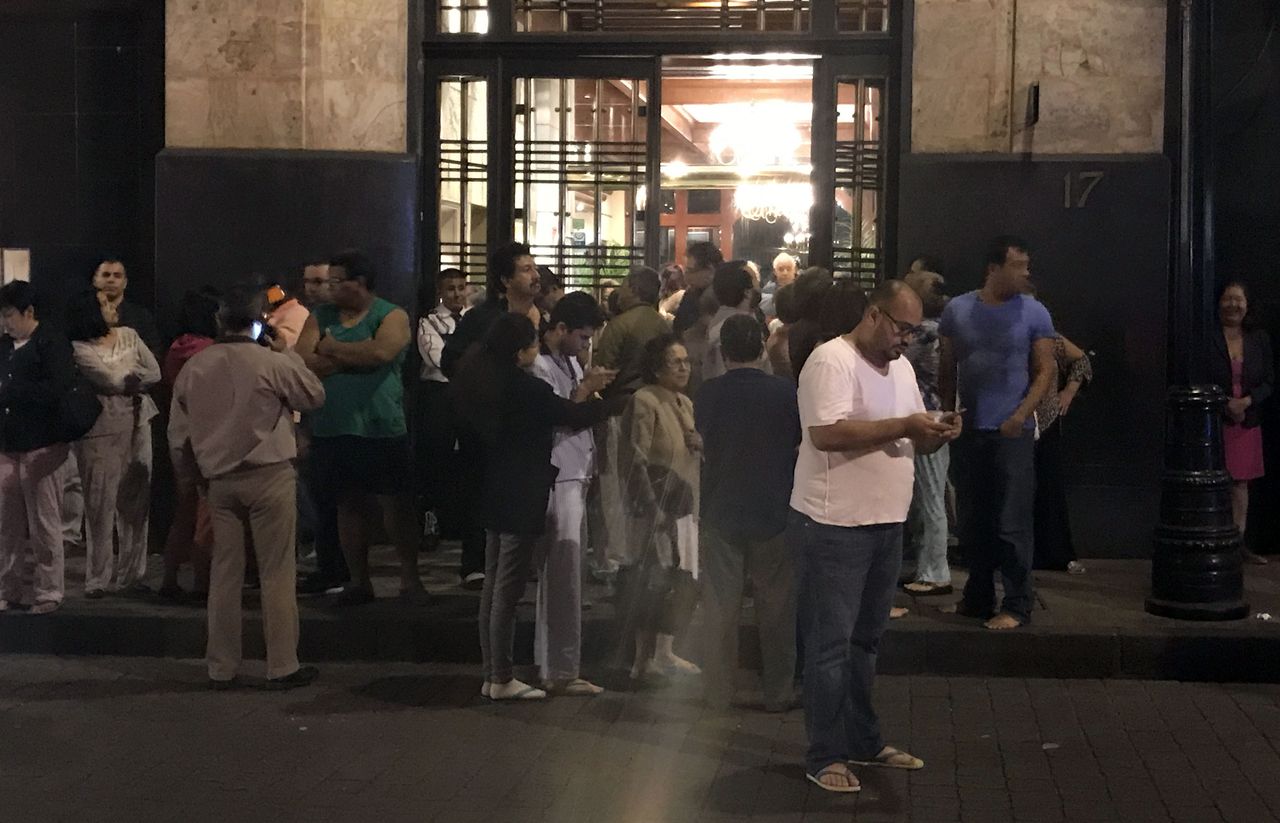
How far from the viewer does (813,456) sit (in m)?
6.11

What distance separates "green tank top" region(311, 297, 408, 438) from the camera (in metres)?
8.91

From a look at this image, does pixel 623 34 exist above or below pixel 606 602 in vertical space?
above

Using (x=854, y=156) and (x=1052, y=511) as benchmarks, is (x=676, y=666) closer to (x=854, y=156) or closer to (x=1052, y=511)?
(x=1052, y=511)

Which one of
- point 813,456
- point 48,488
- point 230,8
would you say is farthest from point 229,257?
point 813,456

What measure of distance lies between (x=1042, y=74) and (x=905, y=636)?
4.09m

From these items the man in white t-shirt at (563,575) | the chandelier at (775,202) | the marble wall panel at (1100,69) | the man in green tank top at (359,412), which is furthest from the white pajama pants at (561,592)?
the chandelier at (775,202)

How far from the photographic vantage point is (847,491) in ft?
19.7

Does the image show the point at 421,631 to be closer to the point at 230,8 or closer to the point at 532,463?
the point at 532,463

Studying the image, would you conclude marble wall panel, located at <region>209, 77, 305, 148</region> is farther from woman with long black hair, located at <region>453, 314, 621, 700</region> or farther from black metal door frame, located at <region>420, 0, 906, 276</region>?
woman with long black hair, located at <region>453, 314, 621, 700</region>

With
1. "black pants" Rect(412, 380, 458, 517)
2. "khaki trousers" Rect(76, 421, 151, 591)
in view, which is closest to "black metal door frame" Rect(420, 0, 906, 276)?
"black pants" Rect(412, 380, 458, 517)

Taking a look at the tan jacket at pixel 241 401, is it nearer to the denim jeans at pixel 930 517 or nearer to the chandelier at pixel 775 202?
the denim jeans at pixel 930 517

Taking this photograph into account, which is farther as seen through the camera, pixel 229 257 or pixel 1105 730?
pixel 229 257

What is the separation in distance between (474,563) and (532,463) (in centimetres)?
231

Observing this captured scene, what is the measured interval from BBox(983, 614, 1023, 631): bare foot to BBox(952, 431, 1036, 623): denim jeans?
4 cm
